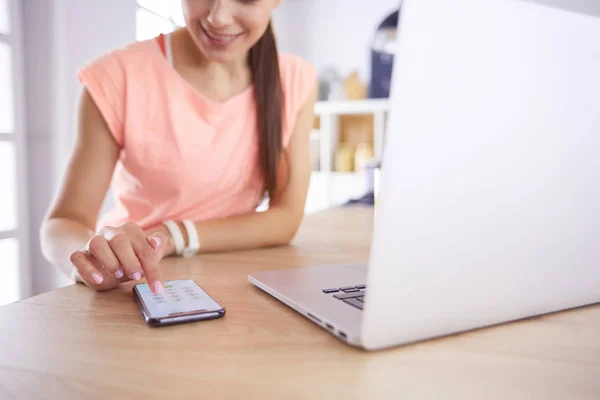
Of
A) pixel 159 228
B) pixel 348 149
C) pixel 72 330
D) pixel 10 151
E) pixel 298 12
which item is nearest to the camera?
pixel 72 330

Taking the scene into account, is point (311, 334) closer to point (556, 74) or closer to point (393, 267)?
point (393, 267)

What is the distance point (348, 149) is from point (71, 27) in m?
2.45

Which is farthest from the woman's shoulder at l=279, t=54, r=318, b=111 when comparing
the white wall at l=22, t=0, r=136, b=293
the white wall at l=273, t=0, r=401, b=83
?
the white wall at l=273, t=0, r=401, b=83

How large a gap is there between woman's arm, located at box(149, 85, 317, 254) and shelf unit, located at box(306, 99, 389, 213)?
8.89 feet

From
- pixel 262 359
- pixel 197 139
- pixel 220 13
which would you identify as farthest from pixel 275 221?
pixel 262 359

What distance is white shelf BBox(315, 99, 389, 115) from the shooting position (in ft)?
12.3

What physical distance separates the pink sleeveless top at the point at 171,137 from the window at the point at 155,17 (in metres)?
1.57

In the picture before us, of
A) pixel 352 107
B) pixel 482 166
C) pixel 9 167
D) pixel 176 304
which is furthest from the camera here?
pixel 352 107

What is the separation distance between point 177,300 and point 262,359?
0.55ft

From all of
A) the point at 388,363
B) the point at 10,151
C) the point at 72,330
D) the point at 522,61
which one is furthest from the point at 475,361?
the point at 10,151

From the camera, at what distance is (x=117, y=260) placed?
57cm

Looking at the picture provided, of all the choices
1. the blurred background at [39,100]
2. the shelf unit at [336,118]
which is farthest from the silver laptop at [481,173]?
the shelf unit at [336,118]

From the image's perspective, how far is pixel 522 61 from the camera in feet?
1.25

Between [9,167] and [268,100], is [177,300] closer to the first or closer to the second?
[268,100]
